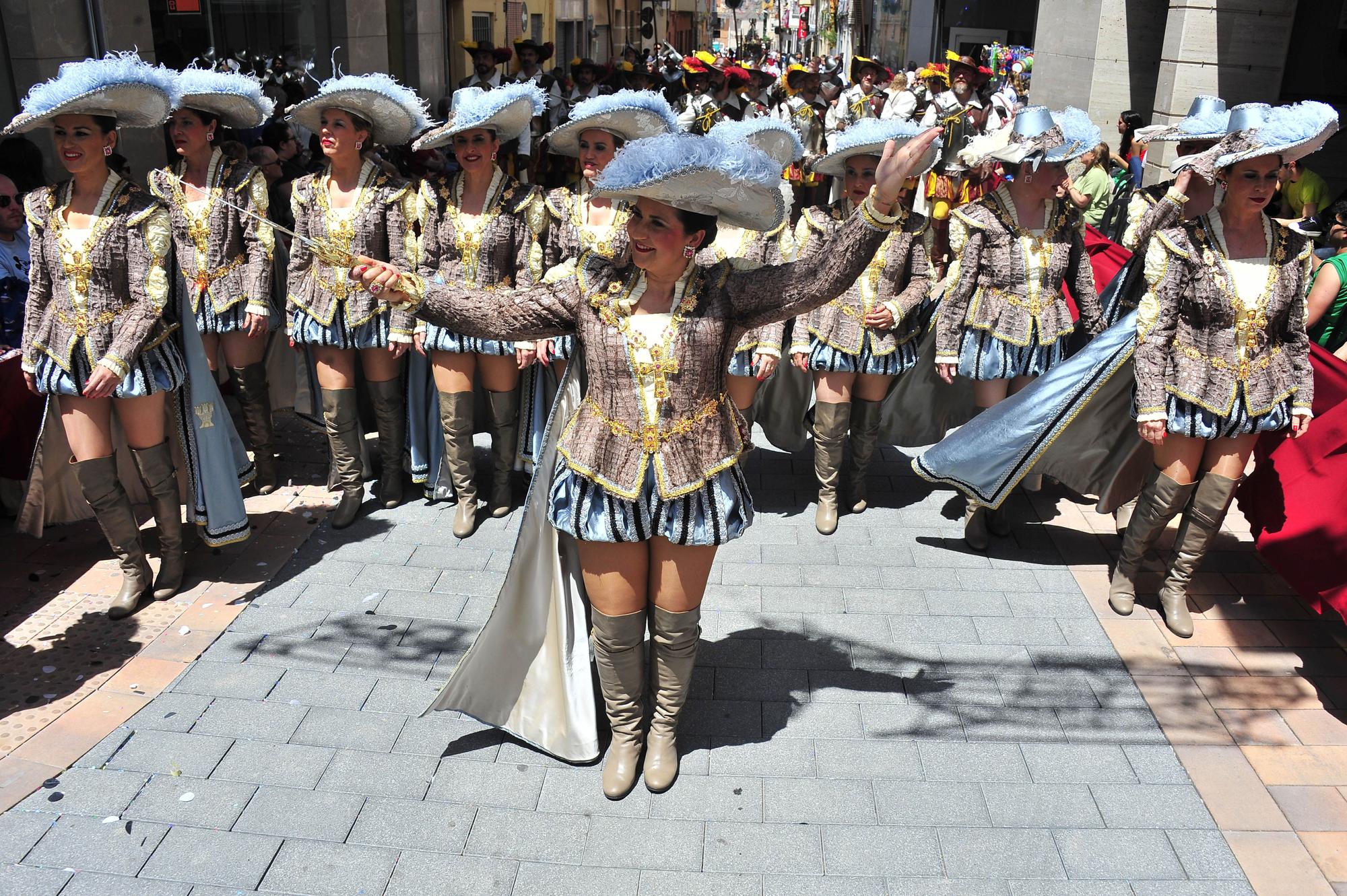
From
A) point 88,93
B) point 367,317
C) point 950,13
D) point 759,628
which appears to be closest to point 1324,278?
point 759,628

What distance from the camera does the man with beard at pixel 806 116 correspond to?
13.9 m

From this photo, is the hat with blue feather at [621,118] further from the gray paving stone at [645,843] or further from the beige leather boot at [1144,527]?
the gray paving stone at [645,843]

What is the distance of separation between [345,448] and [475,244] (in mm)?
1304

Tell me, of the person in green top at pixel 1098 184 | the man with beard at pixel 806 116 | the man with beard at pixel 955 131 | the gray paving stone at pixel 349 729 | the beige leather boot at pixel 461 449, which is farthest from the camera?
the man with beard at pixel 806 116

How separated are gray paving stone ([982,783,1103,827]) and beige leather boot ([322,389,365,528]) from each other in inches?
138

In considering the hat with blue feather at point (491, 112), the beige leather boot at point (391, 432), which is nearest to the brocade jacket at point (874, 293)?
the hat with blue feather at point (491, 112)

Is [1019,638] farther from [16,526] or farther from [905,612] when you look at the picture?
[16,526]

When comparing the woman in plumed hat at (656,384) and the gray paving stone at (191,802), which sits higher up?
the woman in plumed hat at (656,384)

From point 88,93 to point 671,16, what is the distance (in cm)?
4576

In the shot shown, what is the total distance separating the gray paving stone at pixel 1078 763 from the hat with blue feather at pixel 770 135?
9.99ft

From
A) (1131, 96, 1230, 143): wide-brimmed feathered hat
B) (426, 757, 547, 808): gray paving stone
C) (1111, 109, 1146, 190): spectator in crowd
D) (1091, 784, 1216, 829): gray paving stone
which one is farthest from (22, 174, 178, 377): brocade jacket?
(1111, 109, 1146, 190): spectator in crowd

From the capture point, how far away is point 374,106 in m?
5.30

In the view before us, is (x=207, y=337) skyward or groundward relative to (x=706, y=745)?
skyward

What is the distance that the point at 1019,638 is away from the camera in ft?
15.5
